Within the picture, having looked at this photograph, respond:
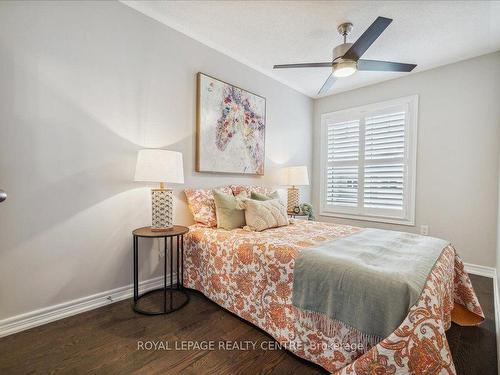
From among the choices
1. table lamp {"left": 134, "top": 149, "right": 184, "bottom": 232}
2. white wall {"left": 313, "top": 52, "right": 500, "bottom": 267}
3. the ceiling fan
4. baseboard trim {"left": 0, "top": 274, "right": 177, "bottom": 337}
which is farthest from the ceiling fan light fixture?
baseboard trim {"left": 0, "top": 274, "right": 177, "bottom": 337}

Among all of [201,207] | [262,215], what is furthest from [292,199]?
[201,207]

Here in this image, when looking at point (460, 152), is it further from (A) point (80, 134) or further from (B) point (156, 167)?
(A) point (80, 134)

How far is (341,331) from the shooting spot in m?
1.24

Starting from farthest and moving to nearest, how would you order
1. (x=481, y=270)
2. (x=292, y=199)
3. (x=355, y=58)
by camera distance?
(x=292, y=199)
(x=481, y=270)
(x=355, y=58)

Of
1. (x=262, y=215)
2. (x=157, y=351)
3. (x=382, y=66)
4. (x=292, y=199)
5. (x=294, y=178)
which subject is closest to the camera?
(x=157, y=351)

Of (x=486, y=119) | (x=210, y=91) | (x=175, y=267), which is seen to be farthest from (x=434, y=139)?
(x=175, y=267)

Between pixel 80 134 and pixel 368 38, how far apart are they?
2.30 meters

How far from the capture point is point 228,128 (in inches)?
111

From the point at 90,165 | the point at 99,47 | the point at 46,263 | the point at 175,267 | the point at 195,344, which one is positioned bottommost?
the point at 195,344

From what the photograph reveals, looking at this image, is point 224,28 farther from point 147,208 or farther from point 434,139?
point 434,139

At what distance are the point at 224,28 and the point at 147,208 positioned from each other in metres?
1.95

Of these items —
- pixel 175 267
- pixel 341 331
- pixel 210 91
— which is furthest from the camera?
pixel 210 91

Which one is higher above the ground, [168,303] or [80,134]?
[80,134]

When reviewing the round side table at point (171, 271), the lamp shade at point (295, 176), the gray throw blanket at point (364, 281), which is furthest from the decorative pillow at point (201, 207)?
the lamp shade at point (295, 176)
